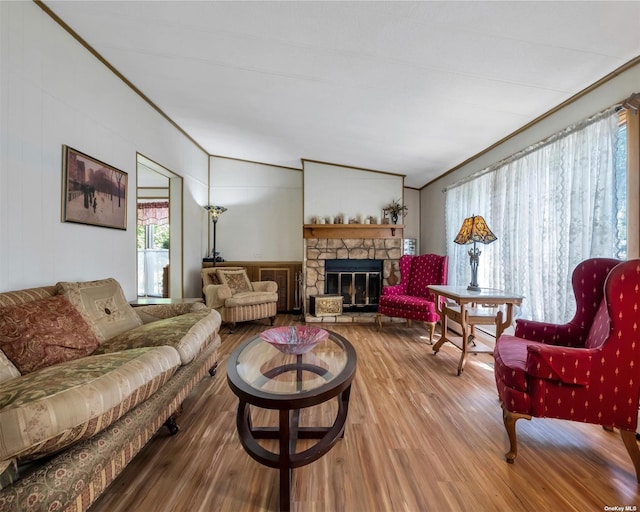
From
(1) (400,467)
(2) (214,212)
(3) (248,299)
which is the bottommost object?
(1) (400,467)

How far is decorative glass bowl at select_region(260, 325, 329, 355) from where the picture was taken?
1.59 meters

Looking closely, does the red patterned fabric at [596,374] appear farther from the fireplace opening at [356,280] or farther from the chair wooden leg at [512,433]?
the fireplace opening at [356,280]

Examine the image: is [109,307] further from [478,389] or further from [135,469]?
[478,389]

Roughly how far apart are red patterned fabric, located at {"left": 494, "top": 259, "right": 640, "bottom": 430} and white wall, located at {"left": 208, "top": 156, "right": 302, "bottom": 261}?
13.1 feet

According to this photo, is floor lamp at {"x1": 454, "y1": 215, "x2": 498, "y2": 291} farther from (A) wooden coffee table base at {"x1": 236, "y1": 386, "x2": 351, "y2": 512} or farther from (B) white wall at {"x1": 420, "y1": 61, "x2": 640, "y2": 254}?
(A) wooden coffee table base at {"x1": 236, "y1": 386, "x2": 351, "y2": 512}

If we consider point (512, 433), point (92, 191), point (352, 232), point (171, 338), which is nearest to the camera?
point (512, 433)

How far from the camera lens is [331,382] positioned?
1.28 metres

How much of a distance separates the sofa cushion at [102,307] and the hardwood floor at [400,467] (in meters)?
0.72

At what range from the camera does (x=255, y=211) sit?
5035 mm

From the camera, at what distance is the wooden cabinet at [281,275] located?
16.3ft

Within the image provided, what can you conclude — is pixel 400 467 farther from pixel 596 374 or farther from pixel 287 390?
pixel 596 374

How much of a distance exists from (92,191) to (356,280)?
3601 millimetres

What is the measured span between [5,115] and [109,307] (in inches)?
51.8

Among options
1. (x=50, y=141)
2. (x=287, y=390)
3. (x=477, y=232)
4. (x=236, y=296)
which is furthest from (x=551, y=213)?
(x=50, y=141)
